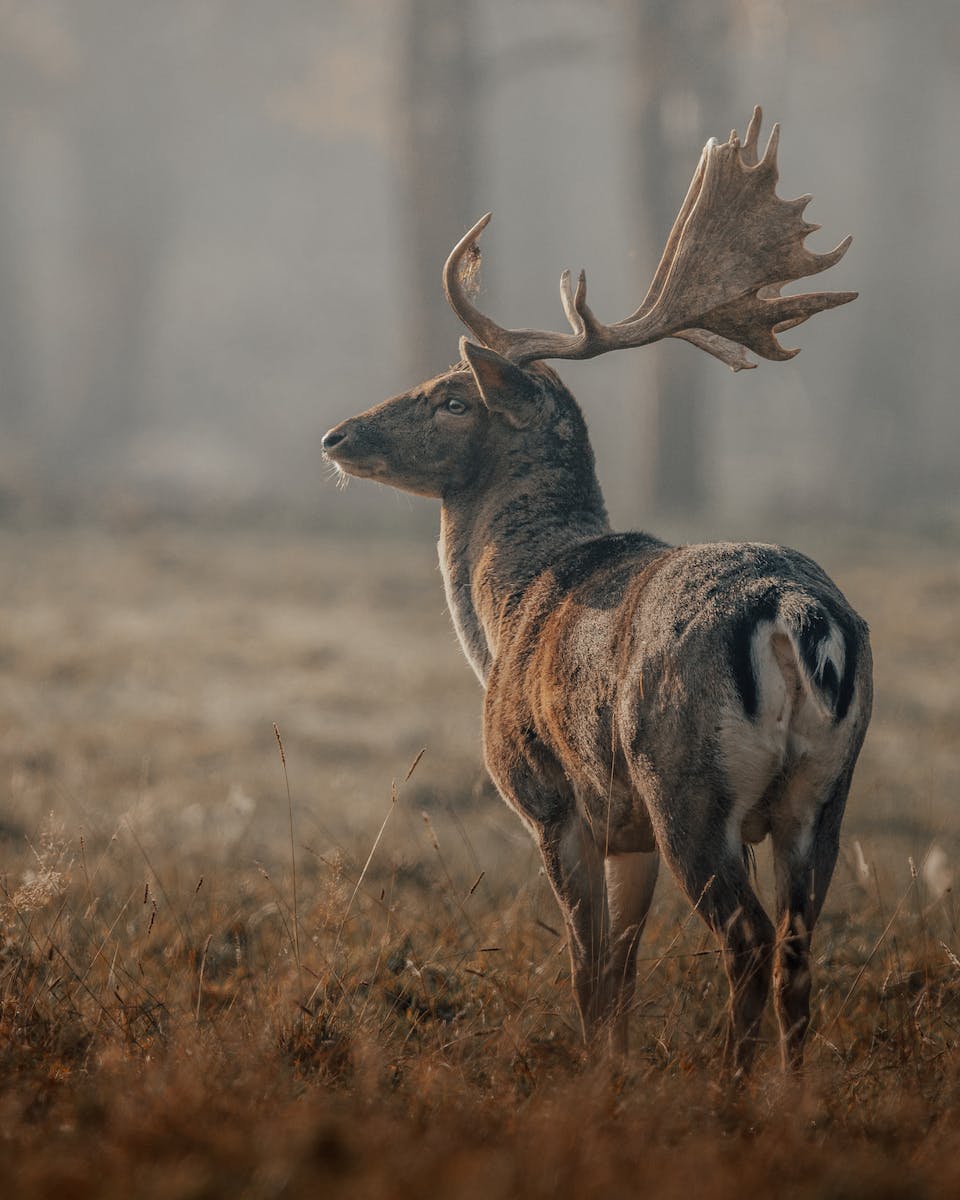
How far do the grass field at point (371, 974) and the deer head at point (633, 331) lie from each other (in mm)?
1213

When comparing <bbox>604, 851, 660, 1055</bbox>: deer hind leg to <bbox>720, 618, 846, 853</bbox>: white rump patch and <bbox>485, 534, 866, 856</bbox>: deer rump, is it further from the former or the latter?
<bbox>720, 618, 846, 853</bbox>: white rump patch

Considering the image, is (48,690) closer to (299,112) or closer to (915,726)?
(915,726)

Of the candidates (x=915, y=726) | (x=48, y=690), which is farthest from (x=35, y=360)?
(x=915, y=726)

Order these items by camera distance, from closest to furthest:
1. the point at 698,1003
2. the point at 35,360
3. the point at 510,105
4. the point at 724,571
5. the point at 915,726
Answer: the point at 724,571
the point at 698,1003
the point at 915,726
the point at 35,360
the point at 510,105

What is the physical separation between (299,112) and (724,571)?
20128 mm

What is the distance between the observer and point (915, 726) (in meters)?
8.84

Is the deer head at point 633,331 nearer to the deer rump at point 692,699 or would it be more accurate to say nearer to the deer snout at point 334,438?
the deer snout at point 334,438

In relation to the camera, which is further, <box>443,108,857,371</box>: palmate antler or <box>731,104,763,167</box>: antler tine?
<box>443,108,857,371</box>: palmate antler

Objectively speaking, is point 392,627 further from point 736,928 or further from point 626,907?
point 736,928

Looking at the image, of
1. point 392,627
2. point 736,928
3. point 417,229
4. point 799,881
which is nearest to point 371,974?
point 736,928

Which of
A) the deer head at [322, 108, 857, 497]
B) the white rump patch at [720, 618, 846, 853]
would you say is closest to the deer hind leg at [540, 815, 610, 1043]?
the white rump patch at [720, 618, 846, 853]

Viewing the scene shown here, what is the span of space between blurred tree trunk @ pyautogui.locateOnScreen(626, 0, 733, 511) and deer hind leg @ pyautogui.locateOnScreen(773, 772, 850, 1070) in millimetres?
13267

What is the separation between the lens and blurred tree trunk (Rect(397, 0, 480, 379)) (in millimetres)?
16016

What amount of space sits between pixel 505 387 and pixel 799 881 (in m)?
2.07
